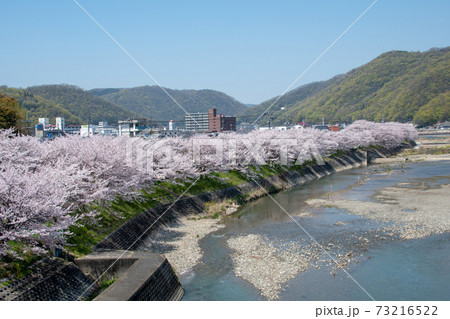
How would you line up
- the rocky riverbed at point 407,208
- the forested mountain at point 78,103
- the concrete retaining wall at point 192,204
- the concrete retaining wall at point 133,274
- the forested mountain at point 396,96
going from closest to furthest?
the concrete retaining wall at point 133,274 → the concrete retaining wall at point 192,204 → the rocky riverbed at point 407,208 → the forested mountain at point 396,96 → the forested mountain at point 78,103

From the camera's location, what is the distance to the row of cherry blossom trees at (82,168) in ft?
38.9

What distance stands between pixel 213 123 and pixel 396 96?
258ft

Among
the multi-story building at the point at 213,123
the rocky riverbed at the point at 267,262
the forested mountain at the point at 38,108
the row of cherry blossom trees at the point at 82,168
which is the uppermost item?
the forested mountain at the point at 38,108

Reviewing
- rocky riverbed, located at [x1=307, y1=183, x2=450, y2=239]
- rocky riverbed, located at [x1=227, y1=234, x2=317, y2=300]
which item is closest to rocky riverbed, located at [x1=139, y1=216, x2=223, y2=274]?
rocky riverbed, located at [x1=227, y1=234, x2=317, y2=300]

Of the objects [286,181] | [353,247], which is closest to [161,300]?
[353,247]

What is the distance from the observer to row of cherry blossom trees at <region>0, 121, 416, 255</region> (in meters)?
11.9

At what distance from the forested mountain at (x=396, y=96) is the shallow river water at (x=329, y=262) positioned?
318ft

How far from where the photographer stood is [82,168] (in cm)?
2086

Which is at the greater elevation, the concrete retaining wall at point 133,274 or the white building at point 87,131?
the white building at point 87,131

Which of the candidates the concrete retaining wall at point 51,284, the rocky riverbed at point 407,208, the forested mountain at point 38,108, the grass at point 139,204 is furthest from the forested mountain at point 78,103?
the concrete retaining wall at point 51,284

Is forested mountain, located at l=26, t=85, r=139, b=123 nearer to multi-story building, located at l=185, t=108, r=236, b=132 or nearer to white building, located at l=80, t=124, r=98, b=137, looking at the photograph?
multi-story building, located at l=185, t=108, r=236, b=132

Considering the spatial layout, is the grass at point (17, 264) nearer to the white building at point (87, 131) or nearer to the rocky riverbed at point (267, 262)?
the rocky riverbed at point (267, 262)

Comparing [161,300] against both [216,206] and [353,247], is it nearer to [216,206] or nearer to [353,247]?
[353,247]

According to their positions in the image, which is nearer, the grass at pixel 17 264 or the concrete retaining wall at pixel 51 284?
the concrete retaining wall at pixel 51 284
